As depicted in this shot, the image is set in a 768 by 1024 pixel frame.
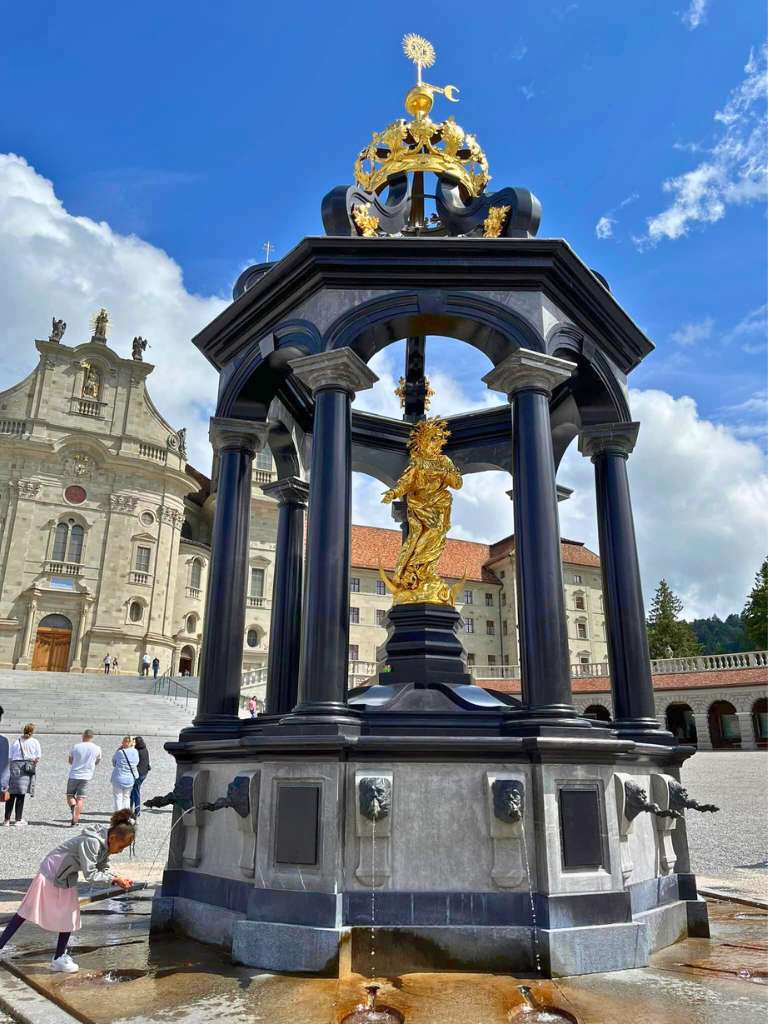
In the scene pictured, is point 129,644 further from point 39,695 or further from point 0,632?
point 39,695

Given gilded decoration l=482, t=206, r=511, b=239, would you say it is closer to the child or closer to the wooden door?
the child

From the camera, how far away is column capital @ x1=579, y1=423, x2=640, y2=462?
28.7 ft

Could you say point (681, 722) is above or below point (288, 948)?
above

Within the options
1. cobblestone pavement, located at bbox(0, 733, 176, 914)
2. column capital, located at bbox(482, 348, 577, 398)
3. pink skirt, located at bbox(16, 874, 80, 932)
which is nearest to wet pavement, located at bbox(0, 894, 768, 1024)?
pink skirt, located at bbox(16, 874, 80, 932)

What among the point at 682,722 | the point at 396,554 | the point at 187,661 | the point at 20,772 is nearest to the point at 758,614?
the point at 682,722

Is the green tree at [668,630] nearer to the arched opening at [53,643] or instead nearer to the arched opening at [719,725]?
the arched opening at [719,725]

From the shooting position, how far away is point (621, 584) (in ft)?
27.5

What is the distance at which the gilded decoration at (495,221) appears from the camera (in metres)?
8.14

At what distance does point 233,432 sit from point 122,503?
48.8 m

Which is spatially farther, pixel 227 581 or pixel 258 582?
pixel 258 582

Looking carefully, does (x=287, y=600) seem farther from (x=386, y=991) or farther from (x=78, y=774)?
(x=78, y=774)

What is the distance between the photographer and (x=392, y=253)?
7.63 metres

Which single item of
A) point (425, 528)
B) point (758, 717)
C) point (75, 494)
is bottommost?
point (425, 528)

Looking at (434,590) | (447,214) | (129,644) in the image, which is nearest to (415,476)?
(434,590)
